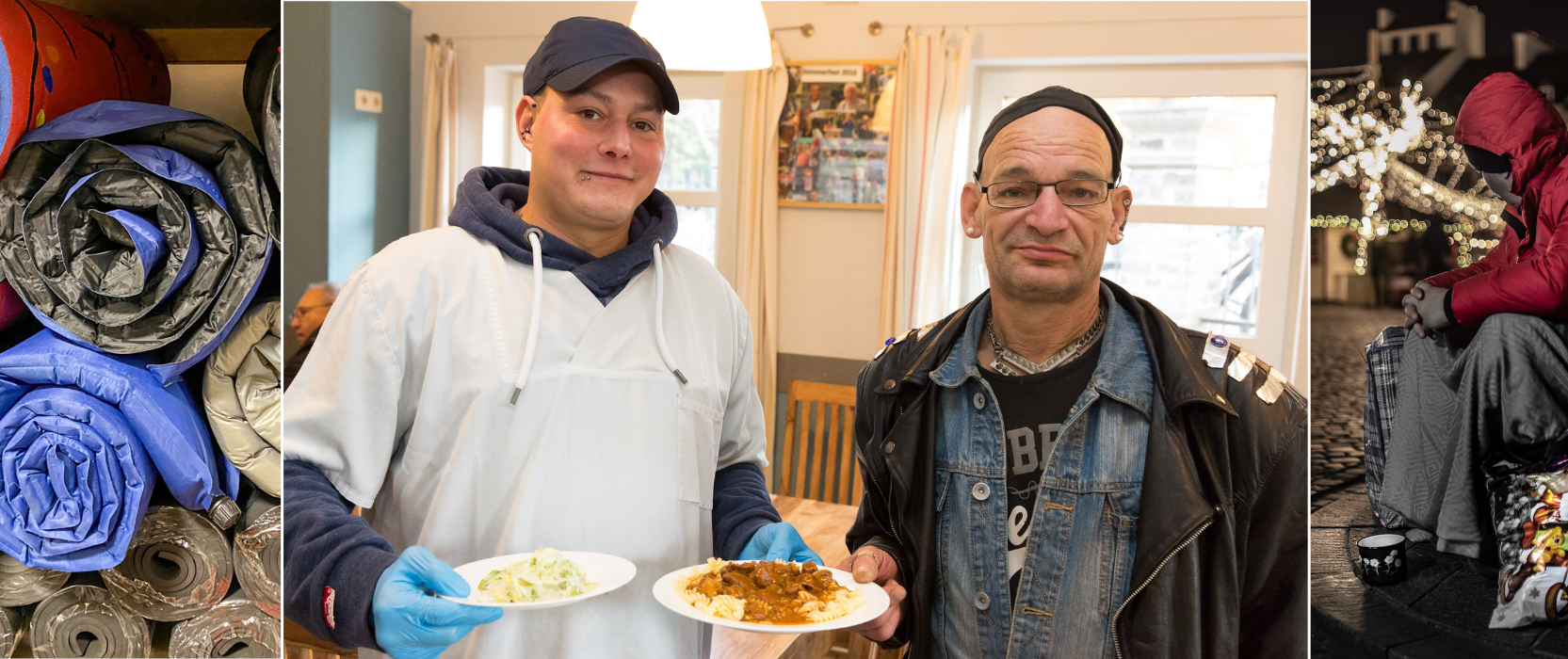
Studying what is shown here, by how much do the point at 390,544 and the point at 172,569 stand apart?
26 cm

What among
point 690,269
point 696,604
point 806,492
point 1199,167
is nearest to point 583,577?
point 696,604

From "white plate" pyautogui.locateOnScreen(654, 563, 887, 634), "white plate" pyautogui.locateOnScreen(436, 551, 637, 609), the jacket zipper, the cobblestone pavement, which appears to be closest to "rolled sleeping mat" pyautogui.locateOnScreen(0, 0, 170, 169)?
"white plate" pyautogui.locateOnScreen(436, 551, 637, 609)

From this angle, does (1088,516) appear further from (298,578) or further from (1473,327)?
(298,578)

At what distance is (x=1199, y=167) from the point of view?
322 centimetres

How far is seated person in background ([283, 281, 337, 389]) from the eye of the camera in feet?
8.73

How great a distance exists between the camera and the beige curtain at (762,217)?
334 cm

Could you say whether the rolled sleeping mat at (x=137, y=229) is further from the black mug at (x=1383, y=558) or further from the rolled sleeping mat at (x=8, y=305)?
the black mug at (x=1383, y=558)

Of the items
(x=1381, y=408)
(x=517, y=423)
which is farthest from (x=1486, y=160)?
(x=517, y=423)

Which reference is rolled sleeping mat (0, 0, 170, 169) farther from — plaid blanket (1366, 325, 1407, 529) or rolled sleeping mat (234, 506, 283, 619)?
plaid blanket (1366, 325, 1407, 529)

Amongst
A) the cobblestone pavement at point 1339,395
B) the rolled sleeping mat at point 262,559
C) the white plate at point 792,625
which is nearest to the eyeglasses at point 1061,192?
the cobblestone pavement at point 1339,395

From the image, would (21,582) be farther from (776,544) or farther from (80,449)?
(776,544)

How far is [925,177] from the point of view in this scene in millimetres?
3189

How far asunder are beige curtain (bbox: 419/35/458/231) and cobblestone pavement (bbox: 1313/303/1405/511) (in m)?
3.17

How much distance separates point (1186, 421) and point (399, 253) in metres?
1.03
